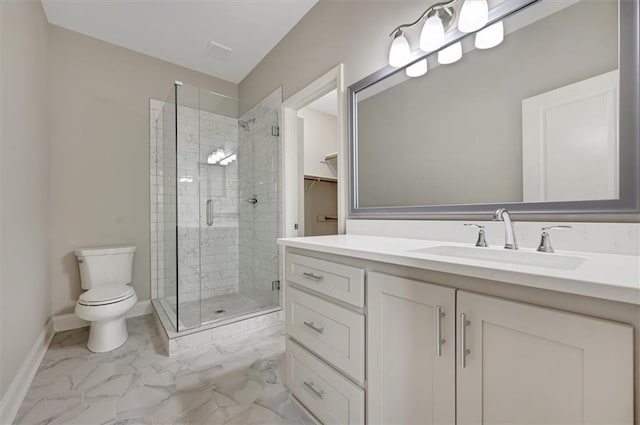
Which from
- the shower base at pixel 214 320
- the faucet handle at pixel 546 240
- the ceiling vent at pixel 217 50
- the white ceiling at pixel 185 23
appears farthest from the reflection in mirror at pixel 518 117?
the ceiling vent at pixel 217 50

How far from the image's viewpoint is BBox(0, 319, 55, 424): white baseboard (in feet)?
4.18

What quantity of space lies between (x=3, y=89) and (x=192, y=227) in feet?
4.77

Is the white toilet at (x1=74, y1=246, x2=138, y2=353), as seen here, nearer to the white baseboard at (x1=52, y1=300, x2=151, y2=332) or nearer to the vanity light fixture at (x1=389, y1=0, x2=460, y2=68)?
the white baseboard at (x1=52, y1=300, x2=151, y2=332)

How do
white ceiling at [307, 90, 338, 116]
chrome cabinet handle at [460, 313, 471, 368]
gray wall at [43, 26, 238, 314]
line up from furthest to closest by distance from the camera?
white ceiling at [307, 90, 338, 116] < gray wall at [43, 26, 238, 314] < chrome cabinet handle at [460, 313, 471, 368]

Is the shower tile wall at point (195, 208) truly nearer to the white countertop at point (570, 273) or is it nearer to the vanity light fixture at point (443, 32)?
the vanity light fixture at point (443, 32)

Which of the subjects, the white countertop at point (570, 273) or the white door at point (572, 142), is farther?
the white door at point (572, 142)

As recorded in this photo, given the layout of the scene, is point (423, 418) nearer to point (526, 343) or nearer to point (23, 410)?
point (526, 343)

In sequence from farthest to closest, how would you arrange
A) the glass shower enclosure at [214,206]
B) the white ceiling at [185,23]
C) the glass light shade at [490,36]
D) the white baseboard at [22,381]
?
the glass shower enclosure at [214,206]
the white ceiling at [185,23]
the white baseboard at [22,381]
the glass light shade at [490,36]

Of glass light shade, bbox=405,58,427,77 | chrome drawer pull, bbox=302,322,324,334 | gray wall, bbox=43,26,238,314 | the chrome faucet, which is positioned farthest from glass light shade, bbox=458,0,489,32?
gray wall, bbox=43,26,238,314

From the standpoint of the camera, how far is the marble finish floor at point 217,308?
222cm

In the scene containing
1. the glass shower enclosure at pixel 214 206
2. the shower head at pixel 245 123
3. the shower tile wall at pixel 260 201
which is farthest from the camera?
the shower head at pixel 245 123

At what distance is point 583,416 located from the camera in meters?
0.55

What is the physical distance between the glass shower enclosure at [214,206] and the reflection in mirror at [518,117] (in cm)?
141

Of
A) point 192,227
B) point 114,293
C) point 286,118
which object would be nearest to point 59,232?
point 114,293
